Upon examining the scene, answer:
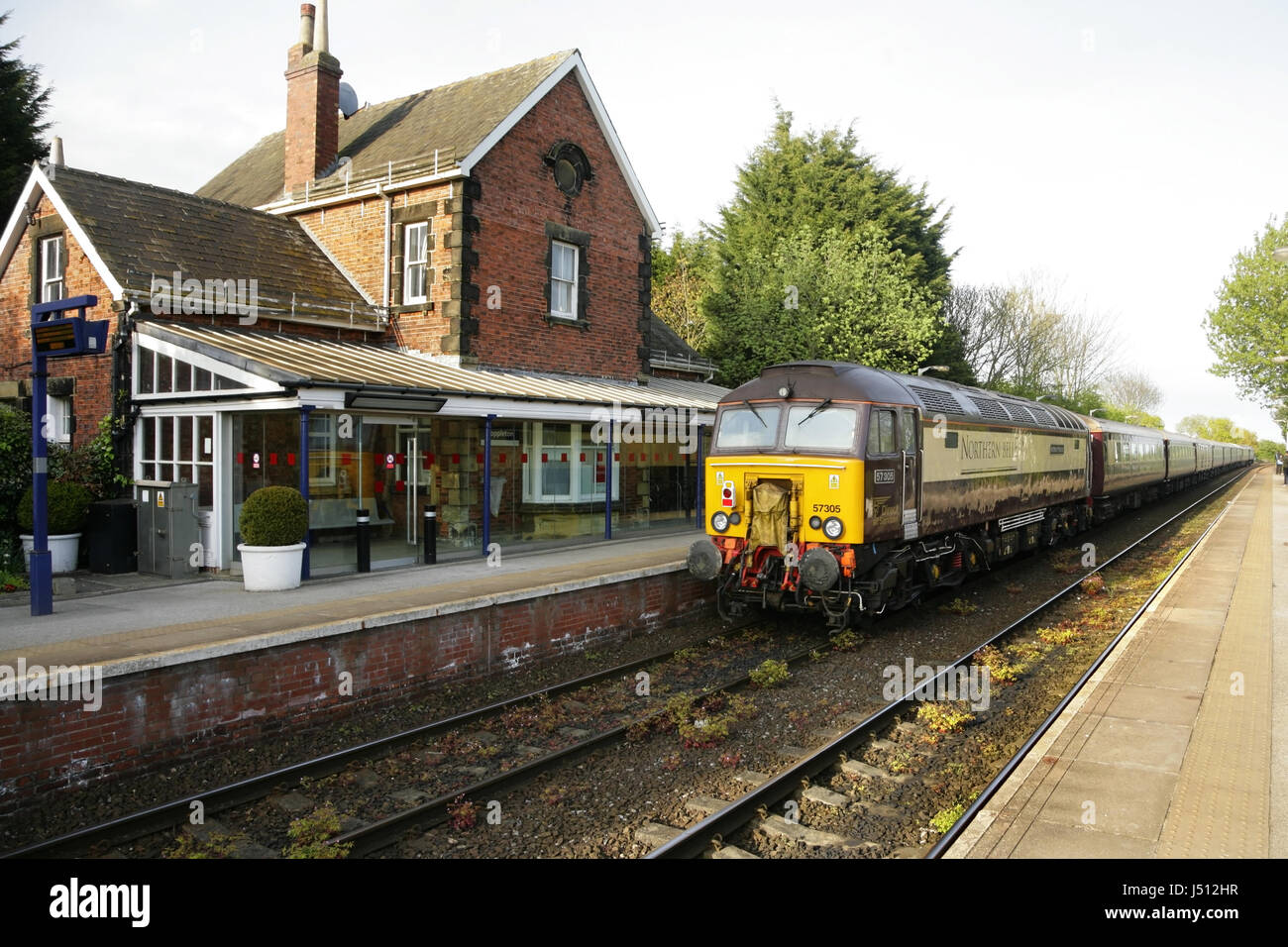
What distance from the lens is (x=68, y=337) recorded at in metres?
9.16

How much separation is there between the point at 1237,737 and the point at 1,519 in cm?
1473

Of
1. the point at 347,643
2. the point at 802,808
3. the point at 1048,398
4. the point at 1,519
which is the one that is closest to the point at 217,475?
the point at 1,519

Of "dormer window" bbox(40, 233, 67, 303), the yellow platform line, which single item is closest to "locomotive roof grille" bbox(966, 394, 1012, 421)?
the yellow platform line

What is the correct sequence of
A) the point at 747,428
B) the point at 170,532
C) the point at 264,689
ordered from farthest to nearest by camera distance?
the point at 170,532, the point at 747,428, the point at 264,689

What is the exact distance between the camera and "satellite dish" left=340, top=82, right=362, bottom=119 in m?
22.1

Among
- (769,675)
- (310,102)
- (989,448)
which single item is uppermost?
(310,102)

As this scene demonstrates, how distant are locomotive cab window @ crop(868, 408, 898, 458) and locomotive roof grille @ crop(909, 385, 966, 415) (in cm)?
102

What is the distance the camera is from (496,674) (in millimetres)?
9766

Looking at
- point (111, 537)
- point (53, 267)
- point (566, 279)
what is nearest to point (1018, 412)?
point (566, 279)

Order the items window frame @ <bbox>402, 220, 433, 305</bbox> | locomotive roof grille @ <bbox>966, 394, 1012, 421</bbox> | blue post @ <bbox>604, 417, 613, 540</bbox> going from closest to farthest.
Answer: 1. locomotive roof grille @ <bbox>966, 394, 1012, 421</bbox>
2. blue post @ <bbox>604, 417, 613, 540</bbox>
3. window frame @ <bbox>402, 220, 433, 305</bbox>

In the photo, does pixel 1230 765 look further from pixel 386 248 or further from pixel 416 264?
pixel 386 248

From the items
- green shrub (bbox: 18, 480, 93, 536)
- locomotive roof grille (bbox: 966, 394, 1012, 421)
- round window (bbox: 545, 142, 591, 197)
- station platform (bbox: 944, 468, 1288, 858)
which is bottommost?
station platform (bbox: 944, 468, 1288, 858)

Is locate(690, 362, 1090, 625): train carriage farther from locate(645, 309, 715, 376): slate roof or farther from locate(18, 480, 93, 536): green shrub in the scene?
locate(645, 309, 715, 376): slate roof

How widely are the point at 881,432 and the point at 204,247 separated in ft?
38.1
